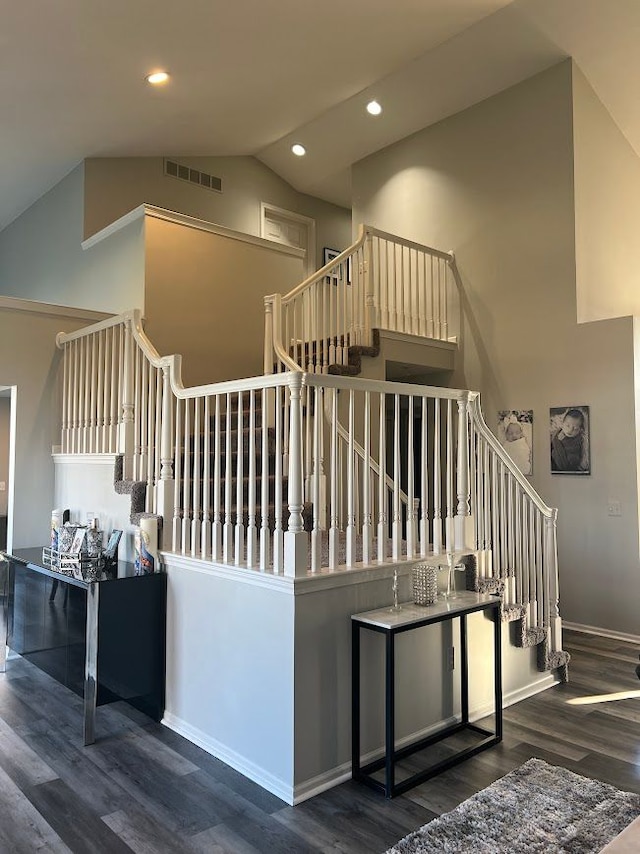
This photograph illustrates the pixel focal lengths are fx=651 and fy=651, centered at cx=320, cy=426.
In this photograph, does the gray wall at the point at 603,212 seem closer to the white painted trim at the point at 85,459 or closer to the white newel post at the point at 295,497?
the white newel post at the point at 295,497

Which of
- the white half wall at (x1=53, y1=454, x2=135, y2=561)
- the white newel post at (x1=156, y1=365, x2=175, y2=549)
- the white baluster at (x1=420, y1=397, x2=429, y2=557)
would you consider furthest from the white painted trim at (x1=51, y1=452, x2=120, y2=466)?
the white baluster at (x1=420, y1=397, x2=429, y2=557)

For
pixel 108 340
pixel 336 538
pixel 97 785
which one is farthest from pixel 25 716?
pixel 108 340

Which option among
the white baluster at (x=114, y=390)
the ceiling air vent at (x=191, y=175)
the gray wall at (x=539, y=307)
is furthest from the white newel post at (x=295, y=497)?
the ceiling air vent at (x=191, y=175)

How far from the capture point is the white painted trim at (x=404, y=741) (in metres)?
2.92

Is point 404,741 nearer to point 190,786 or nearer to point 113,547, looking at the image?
point 190,786

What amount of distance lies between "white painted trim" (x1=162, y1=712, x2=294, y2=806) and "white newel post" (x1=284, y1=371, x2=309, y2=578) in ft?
3.10

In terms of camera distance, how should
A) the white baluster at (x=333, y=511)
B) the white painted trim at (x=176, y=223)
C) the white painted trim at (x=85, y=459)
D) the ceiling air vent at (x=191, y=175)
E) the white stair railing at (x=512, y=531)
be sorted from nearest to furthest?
the white baluster at (x=333, y=511) < the white stair railing at (x=512, y=531) < the white painted trim at (x=85, y=459) < the white painted trim at (x=176, y=223) < the ceiling air vent at (x=191, y=175)

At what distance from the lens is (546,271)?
628 centimetres

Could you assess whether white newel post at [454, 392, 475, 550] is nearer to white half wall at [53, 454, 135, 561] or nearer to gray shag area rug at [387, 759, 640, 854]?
gray shag area rug at [387, 759, 640, 854]

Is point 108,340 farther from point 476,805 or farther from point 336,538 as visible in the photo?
point 476,805

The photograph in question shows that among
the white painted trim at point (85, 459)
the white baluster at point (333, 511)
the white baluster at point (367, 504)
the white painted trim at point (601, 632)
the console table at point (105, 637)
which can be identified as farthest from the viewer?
the white painted trim at point (601, 632)

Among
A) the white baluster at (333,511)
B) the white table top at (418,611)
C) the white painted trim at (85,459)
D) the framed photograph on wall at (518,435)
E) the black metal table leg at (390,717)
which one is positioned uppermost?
the framed photograph on wall at (518,435)

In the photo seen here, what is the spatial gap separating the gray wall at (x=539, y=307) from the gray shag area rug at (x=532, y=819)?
2.99m

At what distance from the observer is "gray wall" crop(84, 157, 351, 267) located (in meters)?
7.06
